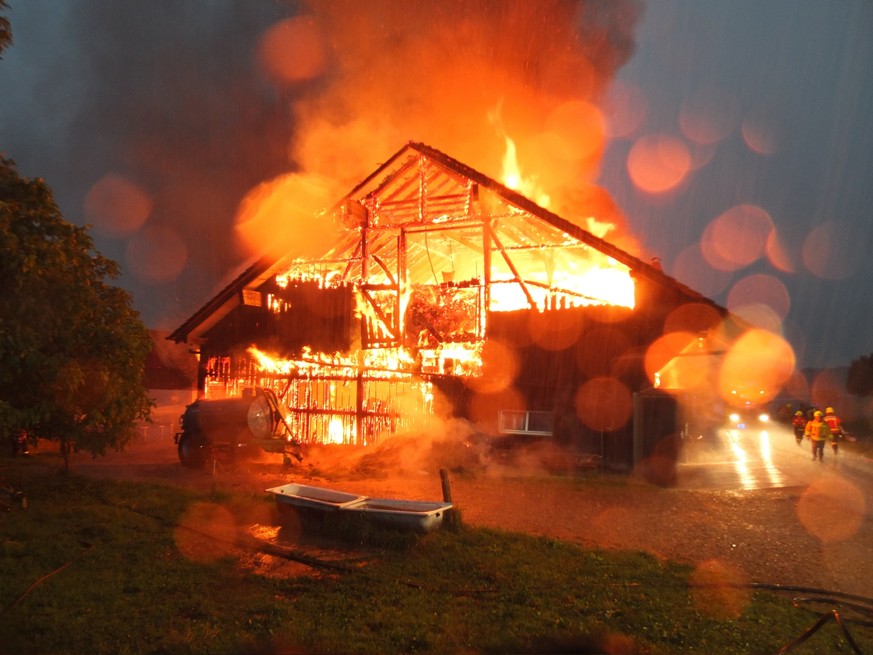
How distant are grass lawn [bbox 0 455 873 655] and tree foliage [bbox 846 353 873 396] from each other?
48.1 meters

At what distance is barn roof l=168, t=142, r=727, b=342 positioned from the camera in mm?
15844

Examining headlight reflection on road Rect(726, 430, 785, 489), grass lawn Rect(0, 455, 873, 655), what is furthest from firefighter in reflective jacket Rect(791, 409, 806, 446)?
grass lawn Rect(0, 455, 873, 655)

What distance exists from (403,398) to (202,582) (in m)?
10.4

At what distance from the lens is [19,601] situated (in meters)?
5.51

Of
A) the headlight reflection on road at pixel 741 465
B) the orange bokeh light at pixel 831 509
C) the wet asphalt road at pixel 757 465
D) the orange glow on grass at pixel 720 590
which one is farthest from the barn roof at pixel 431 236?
the orange glow on grass at pixel 720 590

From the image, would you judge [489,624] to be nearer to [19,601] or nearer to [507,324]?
[19,601]

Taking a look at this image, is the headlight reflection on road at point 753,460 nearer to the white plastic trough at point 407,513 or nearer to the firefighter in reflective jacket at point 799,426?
the firefighter in reflective jacket at point 799,426

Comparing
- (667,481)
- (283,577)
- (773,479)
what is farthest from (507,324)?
(283,577)

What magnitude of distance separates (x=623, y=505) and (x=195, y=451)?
9953mm

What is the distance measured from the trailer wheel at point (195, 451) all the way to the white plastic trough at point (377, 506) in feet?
20.6

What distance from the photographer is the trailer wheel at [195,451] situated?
14.8 m

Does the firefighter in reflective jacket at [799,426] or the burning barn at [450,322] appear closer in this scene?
the burning barn at [450,322]

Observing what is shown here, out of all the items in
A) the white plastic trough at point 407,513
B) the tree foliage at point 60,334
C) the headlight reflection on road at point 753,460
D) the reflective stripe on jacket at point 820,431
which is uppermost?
the tree foliage at point 60,334

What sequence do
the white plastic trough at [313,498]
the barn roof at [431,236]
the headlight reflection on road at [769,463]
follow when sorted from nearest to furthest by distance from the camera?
1. the white plastic trough at [313,498]
2. the headlight reflection on road at [769,463]
3. the barn roof at [431,236]
